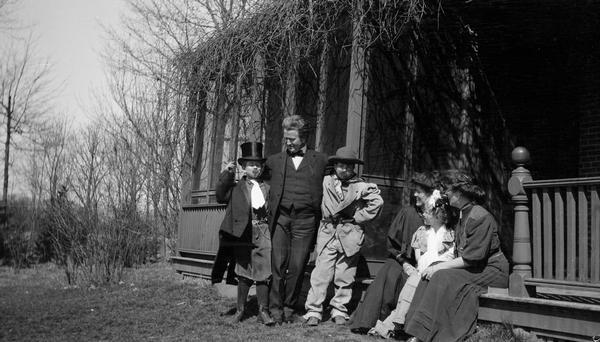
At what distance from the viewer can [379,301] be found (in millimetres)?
6156

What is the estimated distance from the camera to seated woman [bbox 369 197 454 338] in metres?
5.89

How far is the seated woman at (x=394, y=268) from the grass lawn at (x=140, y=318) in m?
0.22

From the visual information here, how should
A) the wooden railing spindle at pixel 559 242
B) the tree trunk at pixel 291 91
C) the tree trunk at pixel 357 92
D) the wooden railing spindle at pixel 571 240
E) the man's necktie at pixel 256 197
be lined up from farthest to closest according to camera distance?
the tree trunk at pixel 291 91
the tree trunk at pixel 357 92
the man's necktie at pixel 256 197
the wooden railing spindle at pixel 559 242
the wooden railing spindle at pixel 571 240

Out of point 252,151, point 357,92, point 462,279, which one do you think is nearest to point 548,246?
point 462,279

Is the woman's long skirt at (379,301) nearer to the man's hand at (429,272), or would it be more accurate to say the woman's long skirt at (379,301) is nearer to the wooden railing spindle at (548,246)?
the man's hand at (429,272)

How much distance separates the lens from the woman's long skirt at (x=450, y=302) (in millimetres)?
5445

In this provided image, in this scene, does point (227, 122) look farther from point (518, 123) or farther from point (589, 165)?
point (589, 165)

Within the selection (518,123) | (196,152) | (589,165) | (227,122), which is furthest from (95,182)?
(589,165)

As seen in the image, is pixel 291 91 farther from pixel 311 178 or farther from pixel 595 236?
pixel 595 236

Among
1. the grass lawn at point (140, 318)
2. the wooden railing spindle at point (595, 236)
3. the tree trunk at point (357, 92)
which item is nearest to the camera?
the wooden railing spindle at point (595, 236)

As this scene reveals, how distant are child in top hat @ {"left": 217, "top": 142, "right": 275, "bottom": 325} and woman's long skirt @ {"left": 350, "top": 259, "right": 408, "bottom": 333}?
100 cm

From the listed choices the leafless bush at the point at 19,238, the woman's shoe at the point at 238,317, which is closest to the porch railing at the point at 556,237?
the woman's shoe at the point at 238,317

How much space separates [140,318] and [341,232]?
2.51 m

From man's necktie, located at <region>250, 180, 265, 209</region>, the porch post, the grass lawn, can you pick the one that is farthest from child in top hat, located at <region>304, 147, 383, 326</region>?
the porch post
